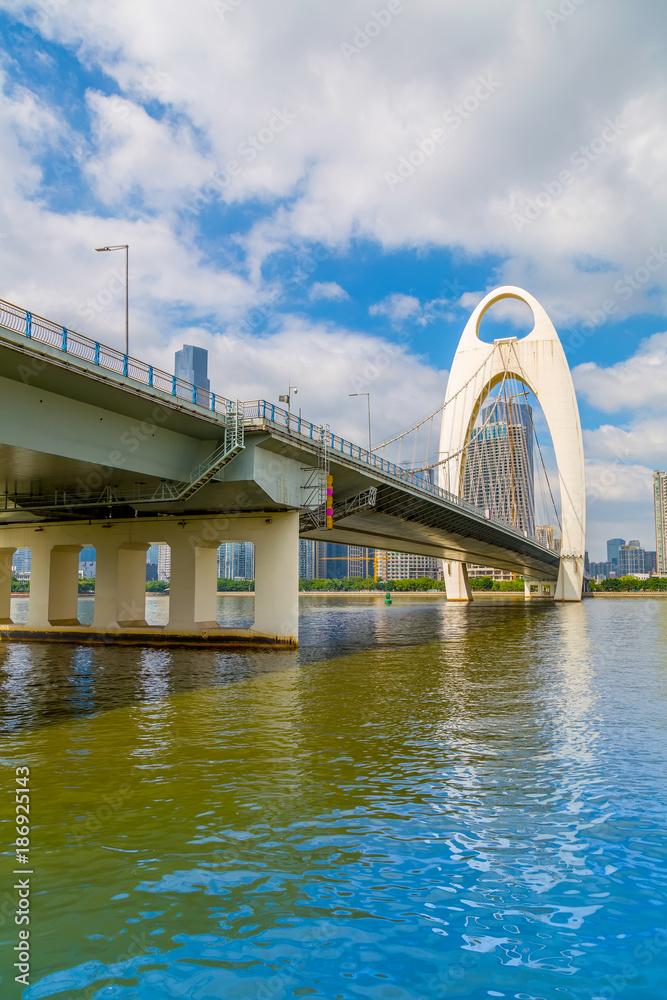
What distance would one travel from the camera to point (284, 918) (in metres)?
6.58

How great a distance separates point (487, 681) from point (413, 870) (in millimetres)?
15341

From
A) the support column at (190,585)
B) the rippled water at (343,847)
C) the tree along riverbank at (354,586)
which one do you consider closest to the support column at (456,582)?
the tree along riverbank at (354,586)

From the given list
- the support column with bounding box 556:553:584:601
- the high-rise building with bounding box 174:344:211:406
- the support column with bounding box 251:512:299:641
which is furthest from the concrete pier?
the high-rise building with bounding box 174:344:211:406

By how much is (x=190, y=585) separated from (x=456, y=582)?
74414 mm

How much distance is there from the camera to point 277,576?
3058 centimetres

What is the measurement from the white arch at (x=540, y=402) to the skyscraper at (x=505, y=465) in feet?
16.4

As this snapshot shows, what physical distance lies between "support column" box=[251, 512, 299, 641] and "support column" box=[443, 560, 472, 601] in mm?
72650

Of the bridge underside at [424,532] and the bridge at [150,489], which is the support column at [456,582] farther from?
the bridge at [150,489]

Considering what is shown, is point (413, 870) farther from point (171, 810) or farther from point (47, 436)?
point (47, 436)

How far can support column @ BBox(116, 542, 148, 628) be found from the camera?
116 feet

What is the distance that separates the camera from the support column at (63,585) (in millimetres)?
37219

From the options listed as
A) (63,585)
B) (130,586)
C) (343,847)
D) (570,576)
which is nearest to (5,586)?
(63,585)

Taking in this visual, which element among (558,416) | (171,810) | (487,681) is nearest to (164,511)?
(487,681)

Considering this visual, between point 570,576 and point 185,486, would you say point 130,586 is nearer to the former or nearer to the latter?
point 185,486
